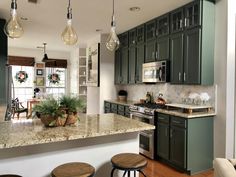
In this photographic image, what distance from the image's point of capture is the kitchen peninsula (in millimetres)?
1650

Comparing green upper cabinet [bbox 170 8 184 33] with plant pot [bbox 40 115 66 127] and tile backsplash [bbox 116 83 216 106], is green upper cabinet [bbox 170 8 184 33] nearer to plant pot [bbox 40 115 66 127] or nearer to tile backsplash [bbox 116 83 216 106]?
tile backsplash [bbox 116 83 216 106]

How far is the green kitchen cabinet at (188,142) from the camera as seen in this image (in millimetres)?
3029

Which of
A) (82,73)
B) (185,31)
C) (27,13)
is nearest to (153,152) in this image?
(185,31)

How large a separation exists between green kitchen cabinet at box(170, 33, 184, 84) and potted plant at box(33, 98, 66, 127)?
7.51ft

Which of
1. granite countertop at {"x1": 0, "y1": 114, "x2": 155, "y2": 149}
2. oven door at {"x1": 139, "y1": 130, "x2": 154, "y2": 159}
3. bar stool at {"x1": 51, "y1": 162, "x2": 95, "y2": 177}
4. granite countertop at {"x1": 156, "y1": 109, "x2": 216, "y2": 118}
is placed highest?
granite countertop at {"x1": 0, "y1": 114, "x2": 155, "y2": 149}

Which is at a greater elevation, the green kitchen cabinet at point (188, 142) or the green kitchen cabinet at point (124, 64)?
the green kitchen cabinet at point (124, 64)

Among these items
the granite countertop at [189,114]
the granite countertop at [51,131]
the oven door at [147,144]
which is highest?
the granite countertop at [51,131]

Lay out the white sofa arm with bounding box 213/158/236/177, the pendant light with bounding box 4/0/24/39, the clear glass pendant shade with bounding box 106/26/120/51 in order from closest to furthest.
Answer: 1. the white sofa arm with bounding box 213/158/236/177
2. the pendant light with bounding box 4/0/24/39
3. the clear glass pendant shade with bounding box 106/26/120/51

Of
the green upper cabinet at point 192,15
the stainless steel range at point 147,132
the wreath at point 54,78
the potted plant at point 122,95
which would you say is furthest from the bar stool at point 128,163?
the wreath at point 54,78

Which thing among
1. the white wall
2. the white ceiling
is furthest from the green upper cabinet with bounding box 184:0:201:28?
the white wall

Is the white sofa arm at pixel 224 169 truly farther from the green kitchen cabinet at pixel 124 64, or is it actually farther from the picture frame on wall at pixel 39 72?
the picture frame on wall at pixel 39 72

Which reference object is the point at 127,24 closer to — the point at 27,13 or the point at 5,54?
the point at 27,13

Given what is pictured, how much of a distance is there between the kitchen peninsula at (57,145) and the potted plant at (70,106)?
0.30 feet

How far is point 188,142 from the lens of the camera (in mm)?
3021
